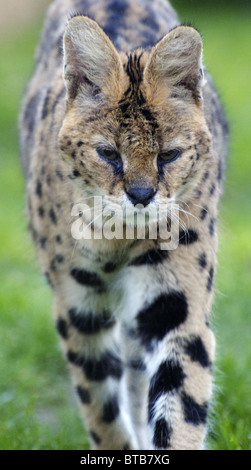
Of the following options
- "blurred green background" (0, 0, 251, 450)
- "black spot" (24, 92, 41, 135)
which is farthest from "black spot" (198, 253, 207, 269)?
"black spot" (24, 92, 41, 135)

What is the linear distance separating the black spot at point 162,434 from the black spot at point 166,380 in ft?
0.28

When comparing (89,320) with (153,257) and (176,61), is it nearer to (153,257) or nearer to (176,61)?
(153,257)

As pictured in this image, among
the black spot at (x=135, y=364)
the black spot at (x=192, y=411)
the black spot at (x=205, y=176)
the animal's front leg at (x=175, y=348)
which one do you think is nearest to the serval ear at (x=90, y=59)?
the black spot at (x=205, y=176)

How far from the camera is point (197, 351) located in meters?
4.61

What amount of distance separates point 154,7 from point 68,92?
6.03 ft

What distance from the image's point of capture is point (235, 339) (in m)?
7.18

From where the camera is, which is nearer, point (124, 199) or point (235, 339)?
point (124, 199)

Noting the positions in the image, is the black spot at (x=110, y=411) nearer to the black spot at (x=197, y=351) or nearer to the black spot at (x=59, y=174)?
the black spot at (x=197, y=351)

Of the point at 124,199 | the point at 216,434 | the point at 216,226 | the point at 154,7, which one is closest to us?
the point at 124,199

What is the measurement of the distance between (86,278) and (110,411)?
3.50 ft

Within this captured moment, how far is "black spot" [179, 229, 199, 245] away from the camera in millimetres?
4660
